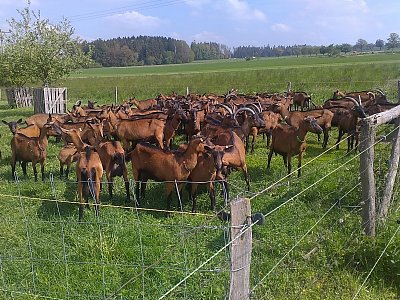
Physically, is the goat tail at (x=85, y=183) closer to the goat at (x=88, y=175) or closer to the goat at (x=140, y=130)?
the goat at (x=88, y=175)

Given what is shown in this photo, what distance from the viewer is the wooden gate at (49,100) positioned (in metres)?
24.7

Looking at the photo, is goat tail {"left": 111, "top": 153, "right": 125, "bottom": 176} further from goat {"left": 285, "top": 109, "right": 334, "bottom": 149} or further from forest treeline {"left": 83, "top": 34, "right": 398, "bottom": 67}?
forest treeline {"left": 83, "top": 34, "right": 398, "bottom": 67}

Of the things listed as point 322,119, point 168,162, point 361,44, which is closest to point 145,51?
point 361,44

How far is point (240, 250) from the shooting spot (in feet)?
9.16

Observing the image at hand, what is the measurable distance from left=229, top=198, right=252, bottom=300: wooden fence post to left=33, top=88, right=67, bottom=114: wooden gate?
23.5 m

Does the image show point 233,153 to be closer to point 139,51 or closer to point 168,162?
point 168,162

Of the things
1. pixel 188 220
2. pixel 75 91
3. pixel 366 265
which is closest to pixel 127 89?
pixel 75 91

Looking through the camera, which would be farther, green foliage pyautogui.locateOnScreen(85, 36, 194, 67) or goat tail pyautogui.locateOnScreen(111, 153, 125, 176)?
green foliage pyautogui.locateOnScreen(85, 36, 194, 67)

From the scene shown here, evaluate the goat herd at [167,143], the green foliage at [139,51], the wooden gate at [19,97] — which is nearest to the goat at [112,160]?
the goat herd at [167,143]

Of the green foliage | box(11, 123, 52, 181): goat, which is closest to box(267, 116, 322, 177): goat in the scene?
box(11, 123, 52, 181): goat

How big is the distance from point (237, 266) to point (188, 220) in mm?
4633

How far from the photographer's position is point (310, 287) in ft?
16.4

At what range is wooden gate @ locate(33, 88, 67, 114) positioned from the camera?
80.9ft

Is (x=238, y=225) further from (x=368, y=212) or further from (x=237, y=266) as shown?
(x=368, y=212)
